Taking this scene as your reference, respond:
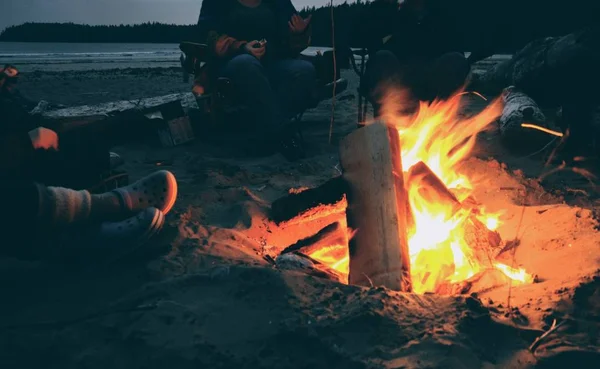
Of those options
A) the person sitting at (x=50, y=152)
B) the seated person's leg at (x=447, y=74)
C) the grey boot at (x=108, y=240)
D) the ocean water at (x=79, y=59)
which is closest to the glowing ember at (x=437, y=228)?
the seated person's leg at (x=447, y=74)

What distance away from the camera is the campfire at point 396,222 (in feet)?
8.57

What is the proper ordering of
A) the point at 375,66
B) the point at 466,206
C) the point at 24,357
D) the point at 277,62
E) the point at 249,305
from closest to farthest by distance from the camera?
the point at 24,357 → the point at 249,305 → the point at 466,206 → the point at 375,66 → the point at 277,62

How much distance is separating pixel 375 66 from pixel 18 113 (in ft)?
11.9

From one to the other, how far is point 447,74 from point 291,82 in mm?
1779

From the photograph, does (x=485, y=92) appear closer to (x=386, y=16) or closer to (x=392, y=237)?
(x=386, y=16)

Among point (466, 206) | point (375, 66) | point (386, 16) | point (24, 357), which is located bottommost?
point (24, 357)

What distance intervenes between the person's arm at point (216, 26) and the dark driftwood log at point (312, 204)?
98.7 inches

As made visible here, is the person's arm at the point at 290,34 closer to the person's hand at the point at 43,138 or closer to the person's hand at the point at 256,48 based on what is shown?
the person's hand at the point at 256,48

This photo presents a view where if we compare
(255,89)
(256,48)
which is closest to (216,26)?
(256,48)

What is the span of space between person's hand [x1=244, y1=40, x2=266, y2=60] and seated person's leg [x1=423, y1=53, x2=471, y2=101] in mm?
1930

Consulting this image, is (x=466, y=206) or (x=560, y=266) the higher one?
(x=466, y=206)

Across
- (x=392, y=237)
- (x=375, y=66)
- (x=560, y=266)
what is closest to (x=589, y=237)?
(x=560, y=266)

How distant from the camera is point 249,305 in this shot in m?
2.14

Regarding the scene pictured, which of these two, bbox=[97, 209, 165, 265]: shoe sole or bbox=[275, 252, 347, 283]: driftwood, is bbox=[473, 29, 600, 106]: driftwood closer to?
bbox=[275, 252, 347, 283]: driftwood
